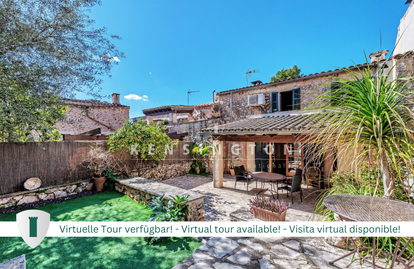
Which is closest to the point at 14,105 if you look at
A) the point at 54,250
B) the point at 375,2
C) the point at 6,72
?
the point at 6,72

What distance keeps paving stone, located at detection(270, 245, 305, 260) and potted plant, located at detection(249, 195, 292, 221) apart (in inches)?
32.0

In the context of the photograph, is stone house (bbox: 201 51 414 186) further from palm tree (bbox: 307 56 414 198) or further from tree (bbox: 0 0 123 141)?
palm tree (bbox: 307 56 414 198)

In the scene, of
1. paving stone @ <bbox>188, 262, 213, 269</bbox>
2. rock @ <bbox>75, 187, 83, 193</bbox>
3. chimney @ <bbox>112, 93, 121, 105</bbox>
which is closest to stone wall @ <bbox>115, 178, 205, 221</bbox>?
rock @ <bbox>75, 187, 83, 193</bbox>

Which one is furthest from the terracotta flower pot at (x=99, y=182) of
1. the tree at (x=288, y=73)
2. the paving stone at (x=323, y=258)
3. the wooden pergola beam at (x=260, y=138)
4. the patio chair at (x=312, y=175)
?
the tree at (x=288, y=73)

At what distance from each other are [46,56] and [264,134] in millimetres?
7846

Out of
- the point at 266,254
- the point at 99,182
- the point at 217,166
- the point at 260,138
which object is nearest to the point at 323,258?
the point at 266,254

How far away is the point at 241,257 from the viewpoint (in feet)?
10.0

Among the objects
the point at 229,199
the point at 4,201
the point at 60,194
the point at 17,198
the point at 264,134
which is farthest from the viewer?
the point at 264,134

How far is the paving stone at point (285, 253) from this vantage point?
9.85 ft

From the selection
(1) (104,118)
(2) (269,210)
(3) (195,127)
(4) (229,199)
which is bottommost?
(4) (229,199)

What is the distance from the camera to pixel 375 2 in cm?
679

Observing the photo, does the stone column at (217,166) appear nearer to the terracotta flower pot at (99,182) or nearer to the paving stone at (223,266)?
the terracotta flower pot at (99,182)

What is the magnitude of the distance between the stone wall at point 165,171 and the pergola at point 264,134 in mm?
2983

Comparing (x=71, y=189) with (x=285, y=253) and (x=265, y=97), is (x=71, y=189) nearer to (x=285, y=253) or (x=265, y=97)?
(x=285, y=253)
